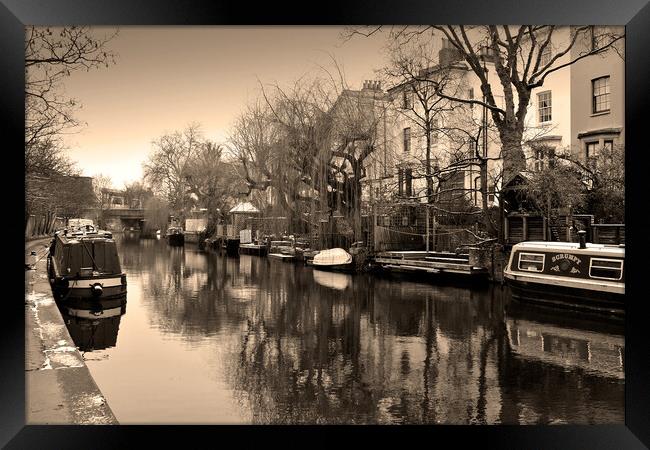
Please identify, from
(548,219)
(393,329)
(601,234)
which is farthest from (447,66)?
(393,329)

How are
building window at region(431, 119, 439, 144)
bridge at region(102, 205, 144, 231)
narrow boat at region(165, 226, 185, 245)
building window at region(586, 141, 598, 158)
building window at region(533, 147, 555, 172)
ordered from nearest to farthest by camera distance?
building window at region(586, 141, 598, 158), bridge at region(102, 205, 144, 231), building window at region(533, 147, 555, 172), building window at region(431, 119, 439, 144), narrow boat at region(165, 226, 185, 245)

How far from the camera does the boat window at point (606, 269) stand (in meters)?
7.77

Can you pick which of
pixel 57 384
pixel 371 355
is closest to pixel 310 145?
pixel 371 355

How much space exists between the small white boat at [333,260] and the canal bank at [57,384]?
8796 millimetres

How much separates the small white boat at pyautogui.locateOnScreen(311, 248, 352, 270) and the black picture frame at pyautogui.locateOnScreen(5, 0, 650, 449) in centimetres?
1124

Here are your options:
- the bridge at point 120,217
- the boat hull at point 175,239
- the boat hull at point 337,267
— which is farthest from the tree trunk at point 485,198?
the boat hull at point 175,239

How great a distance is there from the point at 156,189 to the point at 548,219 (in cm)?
637

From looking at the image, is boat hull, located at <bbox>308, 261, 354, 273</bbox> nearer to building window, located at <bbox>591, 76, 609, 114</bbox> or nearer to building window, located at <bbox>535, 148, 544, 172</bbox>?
building window, located at <bbox>535, 148, 544, 172</bbox>

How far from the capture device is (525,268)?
9336mm

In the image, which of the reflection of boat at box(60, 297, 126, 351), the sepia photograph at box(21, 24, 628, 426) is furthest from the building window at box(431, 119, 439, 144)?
the reflection of boat at box(60, 297, 126, 351)

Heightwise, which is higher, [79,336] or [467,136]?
[467,136]

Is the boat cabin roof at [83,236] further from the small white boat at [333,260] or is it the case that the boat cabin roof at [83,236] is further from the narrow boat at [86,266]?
the small white boat at [333,260]

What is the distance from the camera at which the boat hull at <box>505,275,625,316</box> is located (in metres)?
7.96
